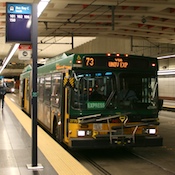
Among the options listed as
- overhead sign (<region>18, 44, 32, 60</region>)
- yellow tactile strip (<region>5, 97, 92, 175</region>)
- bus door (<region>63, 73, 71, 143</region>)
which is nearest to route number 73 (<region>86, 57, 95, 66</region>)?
bus door (<region>63, 73, 71, 143</region>)

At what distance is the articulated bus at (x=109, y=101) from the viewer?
9.34 metres

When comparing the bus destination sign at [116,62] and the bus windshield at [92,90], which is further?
the bus destination sign at [116,62]

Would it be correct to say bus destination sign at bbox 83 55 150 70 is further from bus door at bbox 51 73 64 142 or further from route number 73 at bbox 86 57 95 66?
bus door at bbox 51 73 64 142

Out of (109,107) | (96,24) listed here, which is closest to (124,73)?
(109,107)

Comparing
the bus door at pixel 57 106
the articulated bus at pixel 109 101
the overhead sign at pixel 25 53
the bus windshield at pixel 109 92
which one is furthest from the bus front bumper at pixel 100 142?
the overhead sign at pixel 25 53

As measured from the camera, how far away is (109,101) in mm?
9555

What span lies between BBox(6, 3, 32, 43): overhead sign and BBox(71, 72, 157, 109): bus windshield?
236 cm

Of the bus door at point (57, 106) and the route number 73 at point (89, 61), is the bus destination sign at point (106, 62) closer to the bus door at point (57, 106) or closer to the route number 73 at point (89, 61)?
the route number 73 at point (89, 61)

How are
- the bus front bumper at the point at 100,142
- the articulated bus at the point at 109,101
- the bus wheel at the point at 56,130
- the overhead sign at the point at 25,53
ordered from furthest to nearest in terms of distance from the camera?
the bus wheel at the point at 56,130 < the articulated bus at the point at 109,101 < the bus front bumper at the point at 100,142 < the overhead sign at the point at 25,53

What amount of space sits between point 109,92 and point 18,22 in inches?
125

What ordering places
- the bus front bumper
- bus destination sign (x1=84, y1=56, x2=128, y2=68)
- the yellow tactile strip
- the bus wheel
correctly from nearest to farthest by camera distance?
1. the yellow tactile strip
2. the bus front bumper
3. bus destination sign (x1=84, y1=56, x2=128, y2=68)
4. the bus wheel

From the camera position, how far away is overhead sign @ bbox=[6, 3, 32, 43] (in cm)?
734

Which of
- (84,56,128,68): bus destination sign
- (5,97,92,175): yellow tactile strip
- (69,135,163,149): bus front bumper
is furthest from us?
(84,56,128,68): bus destination sign

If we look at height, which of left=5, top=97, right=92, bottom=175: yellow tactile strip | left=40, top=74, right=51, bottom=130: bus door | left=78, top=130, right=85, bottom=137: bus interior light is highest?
left=40, top=74, right=51, bottom=130: bus door
